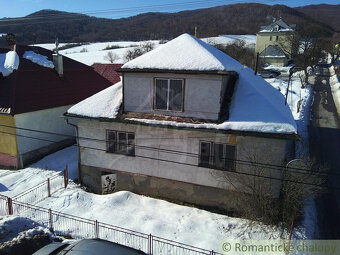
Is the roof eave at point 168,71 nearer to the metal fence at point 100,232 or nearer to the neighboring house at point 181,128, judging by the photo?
the neighboring house at point 181,128

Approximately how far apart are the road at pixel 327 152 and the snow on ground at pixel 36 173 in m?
12.3

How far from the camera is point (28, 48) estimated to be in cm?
2094

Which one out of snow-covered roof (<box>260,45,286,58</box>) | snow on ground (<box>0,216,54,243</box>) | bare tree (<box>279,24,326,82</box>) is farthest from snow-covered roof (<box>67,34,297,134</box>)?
snow-covered roof (<box>260,45,286,58</box>)

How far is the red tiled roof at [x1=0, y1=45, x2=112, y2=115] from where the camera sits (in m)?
16.8

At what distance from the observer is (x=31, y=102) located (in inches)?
679

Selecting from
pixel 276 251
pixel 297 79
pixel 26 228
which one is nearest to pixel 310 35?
pixel 297 79

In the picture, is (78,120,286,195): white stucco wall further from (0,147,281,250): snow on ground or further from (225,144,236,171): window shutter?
(0,147,281,250): snow on ground

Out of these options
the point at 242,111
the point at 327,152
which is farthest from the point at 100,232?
the point at 327,152

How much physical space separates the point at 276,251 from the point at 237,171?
3.17 meters

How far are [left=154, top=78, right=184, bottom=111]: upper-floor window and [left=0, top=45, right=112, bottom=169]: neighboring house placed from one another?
7.35 metres

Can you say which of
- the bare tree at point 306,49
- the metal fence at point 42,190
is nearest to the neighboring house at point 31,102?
the metal fence at point 42,190

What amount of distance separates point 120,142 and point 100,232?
420 centimetres

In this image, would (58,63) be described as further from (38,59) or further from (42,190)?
(42,190)

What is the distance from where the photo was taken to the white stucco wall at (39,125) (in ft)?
54.3
